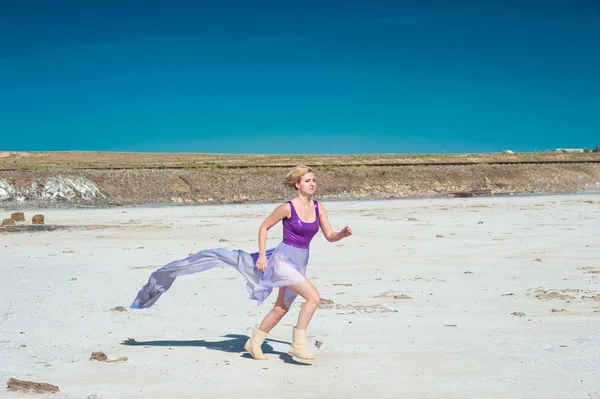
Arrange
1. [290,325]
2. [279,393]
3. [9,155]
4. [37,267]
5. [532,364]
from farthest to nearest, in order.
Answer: [9,155]
[37,267]
[290,325]
[532,364]
[279,393]

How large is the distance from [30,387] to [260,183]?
3588cm

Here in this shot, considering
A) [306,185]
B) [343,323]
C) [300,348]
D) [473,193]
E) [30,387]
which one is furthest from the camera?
[473,193]

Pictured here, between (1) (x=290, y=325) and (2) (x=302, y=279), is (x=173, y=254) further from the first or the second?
(2) (x=302, y=279)

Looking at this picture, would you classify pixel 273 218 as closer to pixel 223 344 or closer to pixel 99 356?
pixel 223 344

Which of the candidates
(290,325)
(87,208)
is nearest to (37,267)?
(290,325)

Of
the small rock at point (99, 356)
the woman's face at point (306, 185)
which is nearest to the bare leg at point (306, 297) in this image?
the woman's face at point (306, 185)

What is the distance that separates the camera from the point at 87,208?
1283 inches

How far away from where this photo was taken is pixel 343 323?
350 inches

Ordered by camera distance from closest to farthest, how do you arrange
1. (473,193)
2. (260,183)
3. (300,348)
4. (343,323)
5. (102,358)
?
1. (300,348)
2. (102,358)
3. (343,323)
4. (473,193)
5. (260,183)

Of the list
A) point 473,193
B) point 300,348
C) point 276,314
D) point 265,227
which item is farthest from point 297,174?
point 473,193

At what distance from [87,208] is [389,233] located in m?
16.4

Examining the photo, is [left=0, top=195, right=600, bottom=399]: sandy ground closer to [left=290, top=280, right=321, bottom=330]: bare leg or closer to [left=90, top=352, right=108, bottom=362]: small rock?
[left=90, top=352, right=108, bottom=362]: small rock

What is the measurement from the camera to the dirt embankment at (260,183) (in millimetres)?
36875

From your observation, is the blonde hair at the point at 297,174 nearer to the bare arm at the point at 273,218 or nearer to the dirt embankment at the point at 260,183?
the bare arm at the point at 273,218
